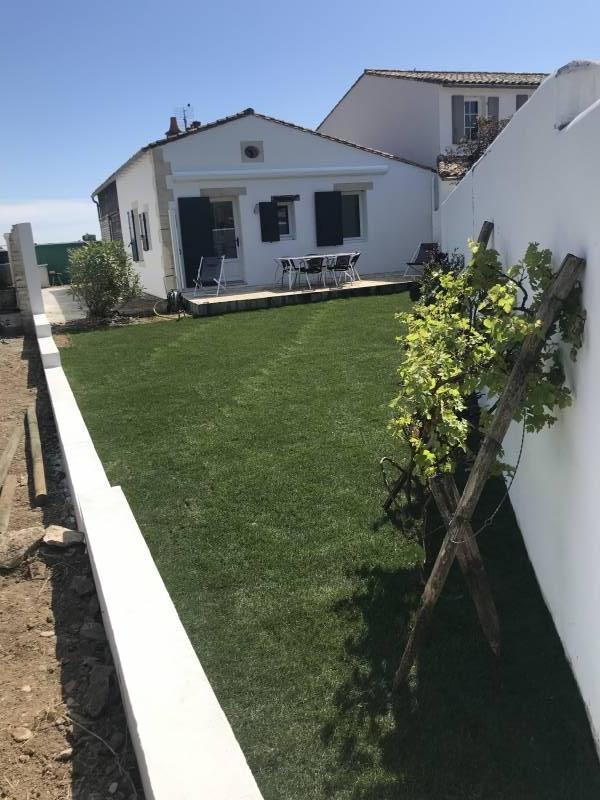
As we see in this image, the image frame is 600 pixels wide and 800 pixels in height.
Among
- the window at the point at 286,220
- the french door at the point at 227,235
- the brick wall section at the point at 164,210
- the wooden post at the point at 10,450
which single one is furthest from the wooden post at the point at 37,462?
the window at the point at 286,220

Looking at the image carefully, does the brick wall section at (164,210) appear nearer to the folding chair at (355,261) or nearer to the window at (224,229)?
the window at (224,229)

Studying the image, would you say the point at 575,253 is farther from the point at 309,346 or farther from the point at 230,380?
the point at 309,346

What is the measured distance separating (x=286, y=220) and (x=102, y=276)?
536 cm

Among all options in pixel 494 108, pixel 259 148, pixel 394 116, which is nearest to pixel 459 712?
pixel 259 148

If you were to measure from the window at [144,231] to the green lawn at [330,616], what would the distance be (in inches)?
450

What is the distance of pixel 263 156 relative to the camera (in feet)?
51.4

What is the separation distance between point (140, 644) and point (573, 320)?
1983 millimetres

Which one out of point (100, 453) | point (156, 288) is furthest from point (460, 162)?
point (100, 453)

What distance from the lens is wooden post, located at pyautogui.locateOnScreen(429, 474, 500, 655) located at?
8.64ft

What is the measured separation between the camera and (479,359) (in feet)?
8.45

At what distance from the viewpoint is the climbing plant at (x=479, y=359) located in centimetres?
239

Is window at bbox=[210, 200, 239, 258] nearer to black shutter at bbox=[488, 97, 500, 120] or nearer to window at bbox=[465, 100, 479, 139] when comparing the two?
window at bbox=[465, 100, 479, 139]

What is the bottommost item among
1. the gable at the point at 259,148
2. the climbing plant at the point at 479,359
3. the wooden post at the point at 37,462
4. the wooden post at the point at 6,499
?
the wooden post at the point at 6,499

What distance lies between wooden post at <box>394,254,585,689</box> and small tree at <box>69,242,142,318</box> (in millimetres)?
12025
